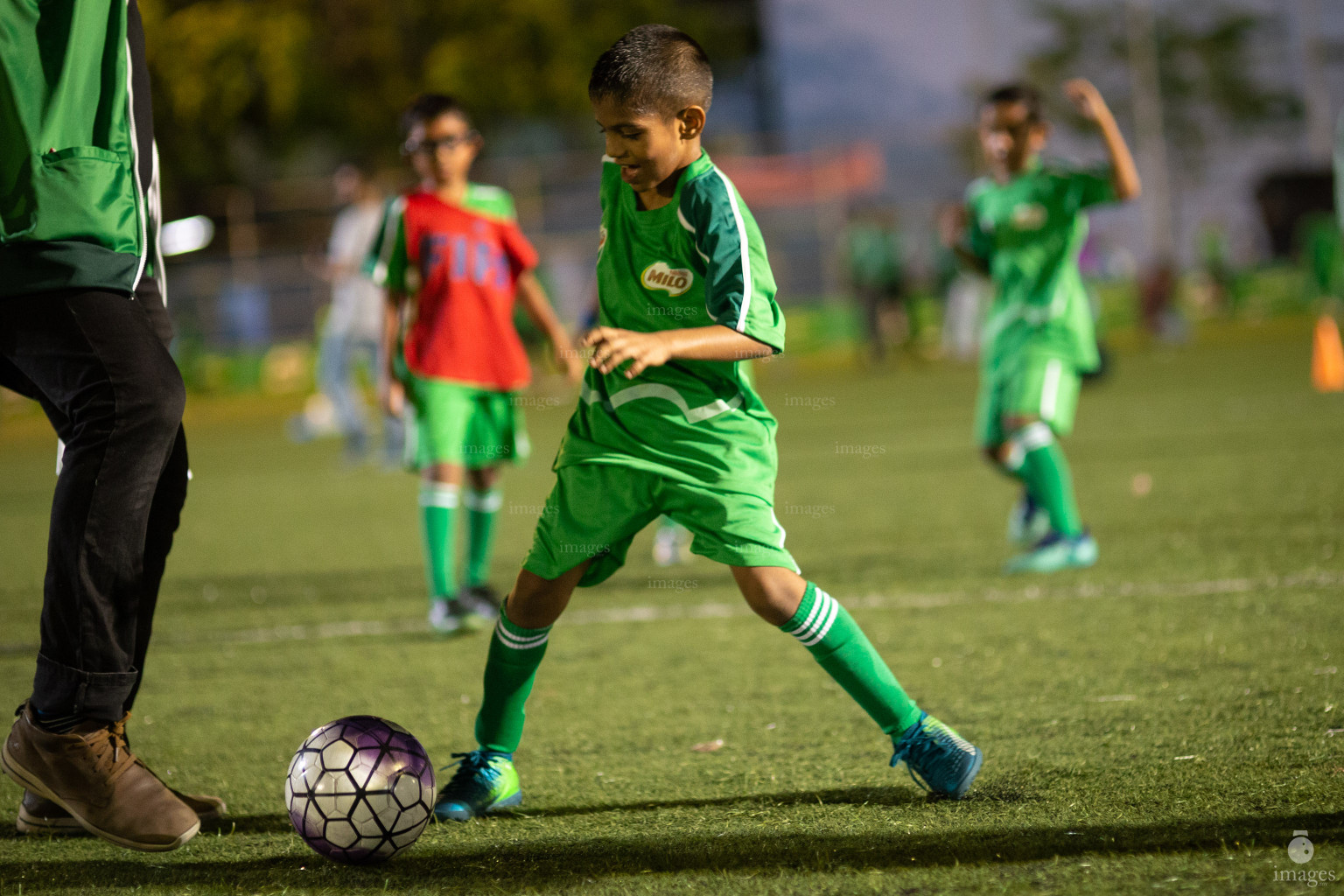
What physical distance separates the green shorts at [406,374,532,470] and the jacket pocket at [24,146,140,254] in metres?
2.54

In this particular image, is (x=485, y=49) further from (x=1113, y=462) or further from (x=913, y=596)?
(x=913, y=596)

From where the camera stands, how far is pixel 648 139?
297 cm

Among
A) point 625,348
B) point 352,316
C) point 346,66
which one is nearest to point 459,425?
point 625,348

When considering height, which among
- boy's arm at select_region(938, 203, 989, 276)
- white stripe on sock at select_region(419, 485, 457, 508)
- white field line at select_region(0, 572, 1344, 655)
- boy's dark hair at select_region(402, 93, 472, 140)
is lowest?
white field line at select_region(0, 572, 1344, 655)

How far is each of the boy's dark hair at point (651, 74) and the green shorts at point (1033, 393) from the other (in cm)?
349

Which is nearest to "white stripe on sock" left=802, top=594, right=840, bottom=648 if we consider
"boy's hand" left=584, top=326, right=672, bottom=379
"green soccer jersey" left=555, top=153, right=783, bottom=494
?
"green soccer jersey" left=555, top=153, right=783, bottom=494

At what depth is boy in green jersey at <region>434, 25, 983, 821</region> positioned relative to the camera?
2.97 meters

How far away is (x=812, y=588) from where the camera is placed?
311cm

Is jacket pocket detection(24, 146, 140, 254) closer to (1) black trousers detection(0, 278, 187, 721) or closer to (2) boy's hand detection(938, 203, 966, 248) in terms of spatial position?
(1) black trousers detection(0, 278, 187, 721)

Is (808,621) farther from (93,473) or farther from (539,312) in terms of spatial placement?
(539,312)

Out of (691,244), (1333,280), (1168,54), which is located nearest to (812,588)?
(691,244)

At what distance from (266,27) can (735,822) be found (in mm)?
27558

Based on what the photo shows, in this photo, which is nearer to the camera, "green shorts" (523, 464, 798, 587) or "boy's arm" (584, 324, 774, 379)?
"boy's arm" (584, 324, 774, 379)

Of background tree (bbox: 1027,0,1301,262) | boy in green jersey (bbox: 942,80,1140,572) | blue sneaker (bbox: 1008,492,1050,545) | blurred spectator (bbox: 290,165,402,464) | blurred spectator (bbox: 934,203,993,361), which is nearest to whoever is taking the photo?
boy in green jersey (bbox: 942,80,1140,572)
